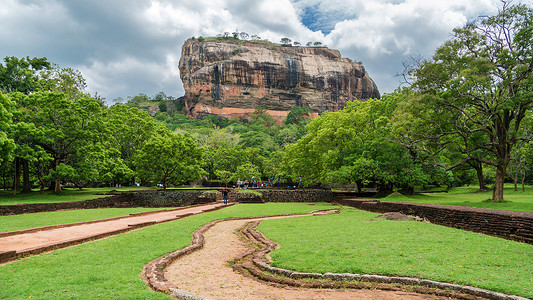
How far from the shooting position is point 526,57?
15.1 meters

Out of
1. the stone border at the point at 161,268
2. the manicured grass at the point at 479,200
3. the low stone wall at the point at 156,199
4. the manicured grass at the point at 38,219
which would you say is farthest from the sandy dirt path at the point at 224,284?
the low stone wall at the point at 156,199

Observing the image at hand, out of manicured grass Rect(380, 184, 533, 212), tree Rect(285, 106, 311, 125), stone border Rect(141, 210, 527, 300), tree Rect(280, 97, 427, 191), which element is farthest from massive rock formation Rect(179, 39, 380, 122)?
stone border Rect(141, 210, 527, 300)

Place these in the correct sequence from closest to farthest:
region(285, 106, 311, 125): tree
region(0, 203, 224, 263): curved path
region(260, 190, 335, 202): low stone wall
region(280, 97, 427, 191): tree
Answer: region(0, 203, 224, 263): curved path
region(280, 97, 427, 191): tree
region(260, 190, 335, 202): low stone wall
region(285, 106, 311, 125): tree

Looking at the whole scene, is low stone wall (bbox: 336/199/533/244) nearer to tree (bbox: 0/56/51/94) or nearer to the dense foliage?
the dense foliage

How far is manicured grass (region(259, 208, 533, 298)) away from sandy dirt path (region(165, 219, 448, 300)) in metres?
0.74

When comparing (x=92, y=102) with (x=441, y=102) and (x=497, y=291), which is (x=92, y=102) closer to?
(x=441, y=102)

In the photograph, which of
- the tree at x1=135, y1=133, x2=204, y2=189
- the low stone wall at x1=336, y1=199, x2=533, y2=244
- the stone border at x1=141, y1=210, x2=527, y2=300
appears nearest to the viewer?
the stone border at x1=141, y1=210, x2=527, y2=300

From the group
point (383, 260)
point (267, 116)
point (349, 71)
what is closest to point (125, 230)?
point (383, 260)

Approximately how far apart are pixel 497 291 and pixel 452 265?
1.40 meters

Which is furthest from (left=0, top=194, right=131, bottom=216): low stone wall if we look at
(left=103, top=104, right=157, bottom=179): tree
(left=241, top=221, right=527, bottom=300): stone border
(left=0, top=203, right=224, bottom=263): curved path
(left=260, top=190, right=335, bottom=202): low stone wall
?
(left=241, top=221, right=527, bottom=300): stone border

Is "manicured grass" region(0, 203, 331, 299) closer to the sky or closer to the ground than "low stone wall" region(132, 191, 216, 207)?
closer to the sky

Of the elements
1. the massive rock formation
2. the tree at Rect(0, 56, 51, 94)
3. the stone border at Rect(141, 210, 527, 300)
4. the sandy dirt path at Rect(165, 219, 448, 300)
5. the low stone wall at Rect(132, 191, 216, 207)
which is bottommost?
the low stone wall at Rect(132, 191, 216, 207)

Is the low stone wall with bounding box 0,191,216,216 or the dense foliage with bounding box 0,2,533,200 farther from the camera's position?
the low stone wall with bounding box 0,191,216,216

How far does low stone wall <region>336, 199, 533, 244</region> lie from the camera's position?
8977 mm
